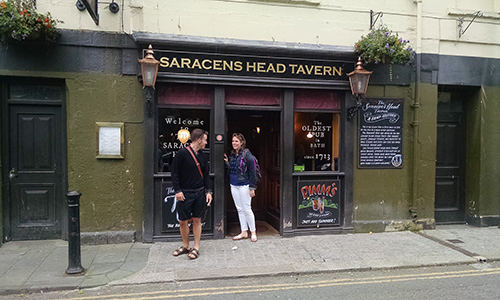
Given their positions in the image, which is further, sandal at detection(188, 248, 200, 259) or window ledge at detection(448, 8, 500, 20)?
window ledge at detection(448, 8, 500, 20)

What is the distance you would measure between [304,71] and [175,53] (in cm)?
240

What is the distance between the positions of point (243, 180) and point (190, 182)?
125 cm

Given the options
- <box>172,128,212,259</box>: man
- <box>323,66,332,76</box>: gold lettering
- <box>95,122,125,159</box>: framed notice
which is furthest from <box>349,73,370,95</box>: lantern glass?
<box>95,122,125,159</box>: framed notice

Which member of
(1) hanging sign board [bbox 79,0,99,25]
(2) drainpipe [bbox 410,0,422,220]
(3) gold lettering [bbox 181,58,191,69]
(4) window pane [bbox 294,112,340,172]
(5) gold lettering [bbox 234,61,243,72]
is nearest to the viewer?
(1) hanging sign board [bbox 79,0,99,25]

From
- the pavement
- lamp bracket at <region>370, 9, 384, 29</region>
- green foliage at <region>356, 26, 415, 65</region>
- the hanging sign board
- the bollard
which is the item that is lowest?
the pavement

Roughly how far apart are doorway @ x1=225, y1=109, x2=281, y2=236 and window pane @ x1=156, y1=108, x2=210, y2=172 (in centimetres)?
112

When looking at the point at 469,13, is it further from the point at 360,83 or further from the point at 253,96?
the point at 253,96

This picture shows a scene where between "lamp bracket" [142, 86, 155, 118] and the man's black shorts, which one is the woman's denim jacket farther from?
"lamp bracket" [142, 86, 155, 118]

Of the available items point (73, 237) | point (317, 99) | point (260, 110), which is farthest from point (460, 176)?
point (73, 237)

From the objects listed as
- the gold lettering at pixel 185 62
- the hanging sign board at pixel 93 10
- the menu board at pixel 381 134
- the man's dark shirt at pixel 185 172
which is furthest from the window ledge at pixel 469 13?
the hanging sign board at pixel 93 10

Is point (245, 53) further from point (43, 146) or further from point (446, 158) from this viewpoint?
point (446, 158)

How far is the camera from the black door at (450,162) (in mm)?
7621

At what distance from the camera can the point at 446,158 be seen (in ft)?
25.2

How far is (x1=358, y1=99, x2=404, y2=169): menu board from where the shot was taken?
6832 millimetres
